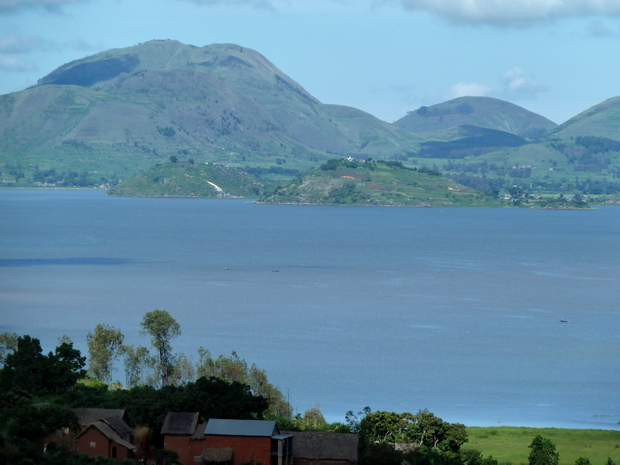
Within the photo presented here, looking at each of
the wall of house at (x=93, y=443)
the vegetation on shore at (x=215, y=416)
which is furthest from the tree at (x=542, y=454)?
the wall of house at (x=93, y=443)

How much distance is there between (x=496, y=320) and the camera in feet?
282

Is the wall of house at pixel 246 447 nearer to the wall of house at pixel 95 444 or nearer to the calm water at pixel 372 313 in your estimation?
the wall of house at pixel 95 444

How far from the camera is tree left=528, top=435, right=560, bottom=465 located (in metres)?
42.1

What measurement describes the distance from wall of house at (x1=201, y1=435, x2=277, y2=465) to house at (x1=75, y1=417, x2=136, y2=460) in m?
3.43

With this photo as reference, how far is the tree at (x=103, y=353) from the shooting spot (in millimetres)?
58531

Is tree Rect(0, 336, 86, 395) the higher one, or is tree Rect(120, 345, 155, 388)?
tree Rect(0, 336, 86, 395)

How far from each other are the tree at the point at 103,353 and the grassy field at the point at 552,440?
23.5m

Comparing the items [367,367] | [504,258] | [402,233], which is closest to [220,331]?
[367,367]

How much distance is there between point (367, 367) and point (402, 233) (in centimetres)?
12591

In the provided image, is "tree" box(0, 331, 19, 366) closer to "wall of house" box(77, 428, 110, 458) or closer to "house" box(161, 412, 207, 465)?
"house" box(161, 412, 207, 465)

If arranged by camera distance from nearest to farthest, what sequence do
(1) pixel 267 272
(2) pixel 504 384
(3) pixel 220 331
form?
(2) pixel 504 384 → (3) pixel 220 331 → (1) pixel 267 272

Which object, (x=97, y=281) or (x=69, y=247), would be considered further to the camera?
(x=69, y=247)

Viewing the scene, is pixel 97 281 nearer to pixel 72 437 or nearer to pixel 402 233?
pixel 72 437

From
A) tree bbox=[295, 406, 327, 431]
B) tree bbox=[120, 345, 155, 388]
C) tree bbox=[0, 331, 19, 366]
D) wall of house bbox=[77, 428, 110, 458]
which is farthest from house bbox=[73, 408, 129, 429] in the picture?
tree bbox=[0, 331, 19, 366]
